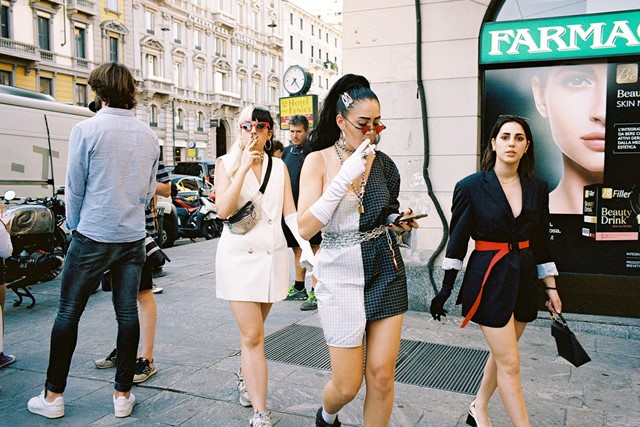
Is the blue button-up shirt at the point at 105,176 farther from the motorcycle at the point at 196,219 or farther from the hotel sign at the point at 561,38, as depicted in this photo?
the motorcycle at the point at 196,219

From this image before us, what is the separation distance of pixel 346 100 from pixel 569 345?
1823mm

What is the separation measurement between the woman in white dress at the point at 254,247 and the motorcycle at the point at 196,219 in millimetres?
10648

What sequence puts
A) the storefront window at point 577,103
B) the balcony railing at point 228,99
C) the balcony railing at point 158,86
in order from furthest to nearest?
the balcony railing at point 228,99
the balcony railing at point 158,86
the storefront window at point 577,103

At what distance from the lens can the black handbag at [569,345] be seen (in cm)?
304

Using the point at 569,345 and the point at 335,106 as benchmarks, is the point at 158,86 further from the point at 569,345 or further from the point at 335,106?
the point at 569,345

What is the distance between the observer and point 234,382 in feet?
13.6

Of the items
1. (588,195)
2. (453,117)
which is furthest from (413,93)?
(588,195)

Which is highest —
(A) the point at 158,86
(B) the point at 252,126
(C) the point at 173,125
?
(A) the point at 158,86

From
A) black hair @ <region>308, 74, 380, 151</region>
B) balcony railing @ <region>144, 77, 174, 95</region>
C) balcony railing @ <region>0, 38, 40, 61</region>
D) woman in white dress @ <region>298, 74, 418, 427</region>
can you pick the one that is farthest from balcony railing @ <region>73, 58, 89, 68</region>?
woman in white dress @ <region>298, 74, 418, 427</region>

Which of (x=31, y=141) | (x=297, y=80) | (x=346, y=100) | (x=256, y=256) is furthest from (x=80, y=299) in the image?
(x=297, y=80)

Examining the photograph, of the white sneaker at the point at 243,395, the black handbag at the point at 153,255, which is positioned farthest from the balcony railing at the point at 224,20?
the white sneaker at the point at 243,395

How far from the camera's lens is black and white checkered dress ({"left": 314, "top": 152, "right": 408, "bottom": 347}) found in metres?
2.71

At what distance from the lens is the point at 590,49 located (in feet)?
18.1

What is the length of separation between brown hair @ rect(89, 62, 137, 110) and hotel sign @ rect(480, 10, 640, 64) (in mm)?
3804
